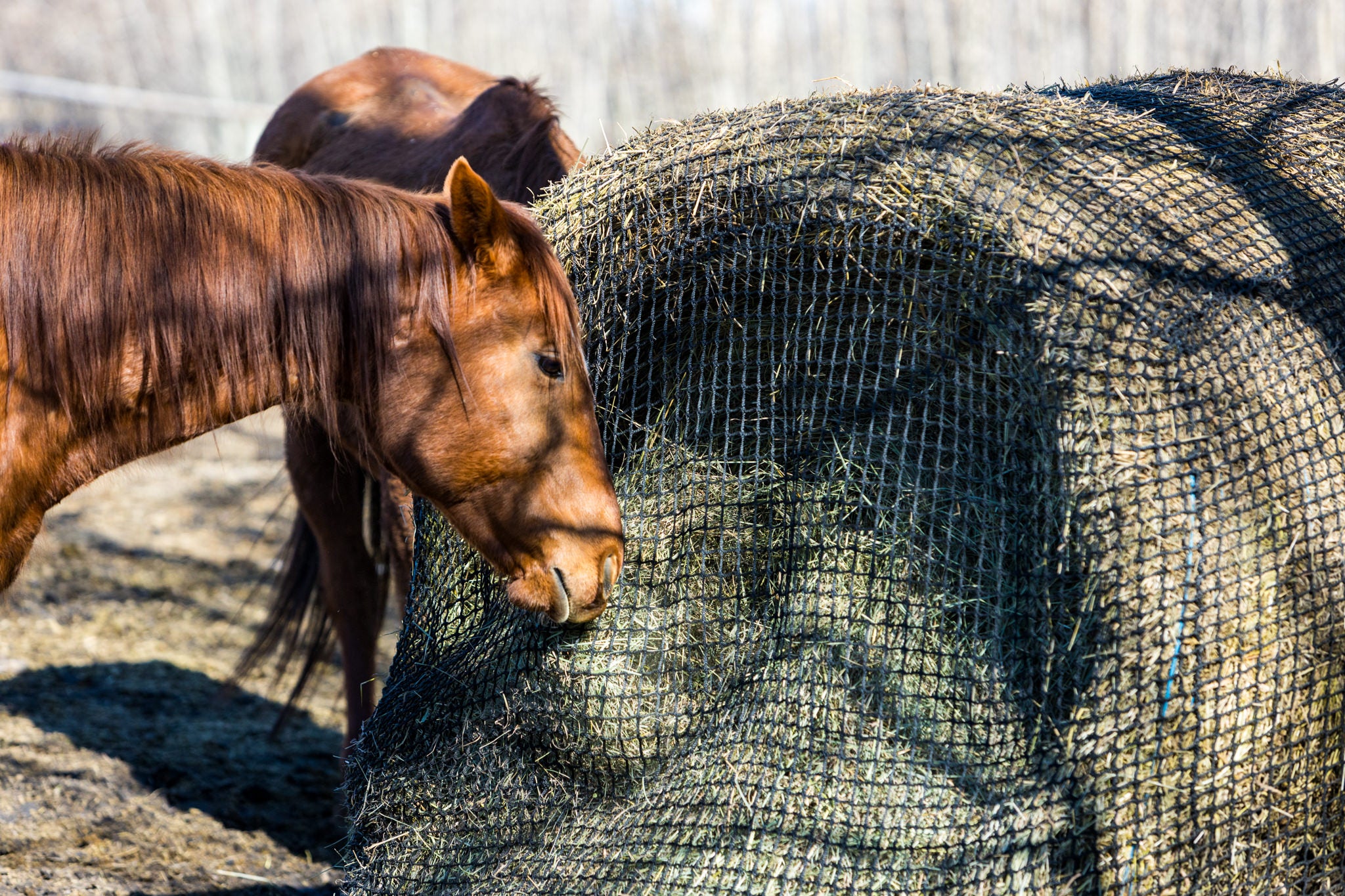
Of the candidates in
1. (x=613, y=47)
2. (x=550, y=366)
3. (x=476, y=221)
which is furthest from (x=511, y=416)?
(x=613, y=47)

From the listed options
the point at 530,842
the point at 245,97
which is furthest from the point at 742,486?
the point at 245,97

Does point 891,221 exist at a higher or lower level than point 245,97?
higher

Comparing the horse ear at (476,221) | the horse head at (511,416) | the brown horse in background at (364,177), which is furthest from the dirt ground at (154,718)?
the horse ear at (476,221)

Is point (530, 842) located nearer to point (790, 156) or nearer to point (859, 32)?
point (790, 156)

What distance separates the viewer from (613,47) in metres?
11.7

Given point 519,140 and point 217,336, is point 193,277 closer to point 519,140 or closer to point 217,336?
point 217,336

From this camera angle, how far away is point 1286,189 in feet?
7.67

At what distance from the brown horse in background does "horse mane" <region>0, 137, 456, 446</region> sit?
0.93 meters

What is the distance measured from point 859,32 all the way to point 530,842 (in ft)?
27.4

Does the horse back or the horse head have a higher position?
the horse back

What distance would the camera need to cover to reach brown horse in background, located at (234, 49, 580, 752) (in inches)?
139

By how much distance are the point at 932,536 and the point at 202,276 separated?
1625 mm

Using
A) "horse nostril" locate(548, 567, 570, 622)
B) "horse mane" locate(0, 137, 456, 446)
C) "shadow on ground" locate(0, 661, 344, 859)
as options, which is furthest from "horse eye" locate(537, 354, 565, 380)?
"shadow on ground" locate(0, 661, 344, 859)

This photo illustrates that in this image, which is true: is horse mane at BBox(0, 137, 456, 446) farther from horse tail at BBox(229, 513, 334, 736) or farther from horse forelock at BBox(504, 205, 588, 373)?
horse tail at BBox(229, 513, 334, 736)
